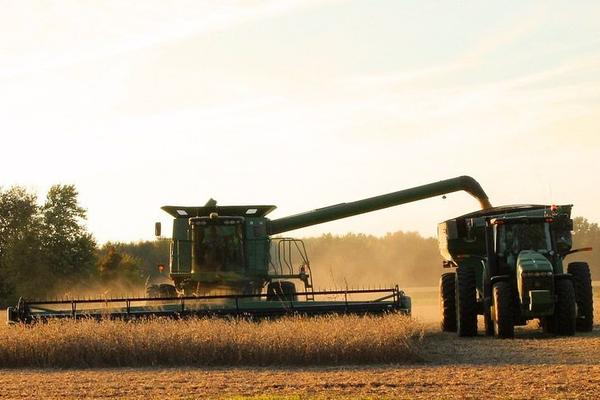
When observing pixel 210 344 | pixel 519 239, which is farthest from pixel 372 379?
pixel 519 239

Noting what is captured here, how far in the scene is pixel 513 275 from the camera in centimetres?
1772

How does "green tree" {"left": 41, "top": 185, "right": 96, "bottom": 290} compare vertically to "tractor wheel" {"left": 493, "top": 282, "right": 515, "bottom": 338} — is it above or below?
above

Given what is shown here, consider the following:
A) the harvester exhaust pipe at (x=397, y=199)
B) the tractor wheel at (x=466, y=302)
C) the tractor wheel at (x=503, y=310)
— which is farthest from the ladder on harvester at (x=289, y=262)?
the tractor wheel at (x=503, y=310)

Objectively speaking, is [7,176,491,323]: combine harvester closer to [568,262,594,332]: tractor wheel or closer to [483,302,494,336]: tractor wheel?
[483,302,494,336]: tractor wheel

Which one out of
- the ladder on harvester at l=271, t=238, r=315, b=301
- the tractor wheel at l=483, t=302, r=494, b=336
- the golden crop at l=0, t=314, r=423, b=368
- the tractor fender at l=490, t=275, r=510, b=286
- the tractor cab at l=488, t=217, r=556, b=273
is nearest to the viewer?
the golden crop at l=0, t=314, r=423, b=368

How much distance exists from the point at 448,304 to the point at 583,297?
7.56 feet

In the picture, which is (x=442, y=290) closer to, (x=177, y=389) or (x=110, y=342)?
(x=110, y=342)

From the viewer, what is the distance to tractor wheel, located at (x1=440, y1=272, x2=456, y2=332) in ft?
62.5

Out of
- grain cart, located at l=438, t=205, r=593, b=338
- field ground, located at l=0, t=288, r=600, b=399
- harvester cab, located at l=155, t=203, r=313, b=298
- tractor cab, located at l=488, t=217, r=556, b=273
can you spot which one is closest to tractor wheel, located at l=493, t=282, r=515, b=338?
grain cart, located at l=438, t=205, r=593, b=338

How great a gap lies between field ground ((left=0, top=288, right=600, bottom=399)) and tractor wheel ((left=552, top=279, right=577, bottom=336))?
1.26 metres

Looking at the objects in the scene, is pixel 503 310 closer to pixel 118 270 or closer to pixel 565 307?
pixel 565 307

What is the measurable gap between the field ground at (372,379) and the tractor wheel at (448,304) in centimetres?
335

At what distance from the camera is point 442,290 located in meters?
19.1

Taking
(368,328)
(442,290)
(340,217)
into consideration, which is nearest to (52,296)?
(340,217)
